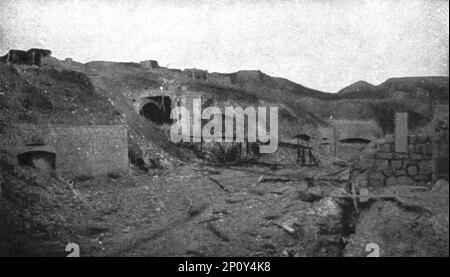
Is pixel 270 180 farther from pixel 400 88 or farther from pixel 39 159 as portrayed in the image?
pixel 400 88

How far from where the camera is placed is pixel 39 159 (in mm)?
10961

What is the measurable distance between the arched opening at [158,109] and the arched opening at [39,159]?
837 centimetres

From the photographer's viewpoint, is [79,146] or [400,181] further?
[79,146]

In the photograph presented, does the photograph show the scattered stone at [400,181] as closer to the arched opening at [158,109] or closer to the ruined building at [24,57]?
the arched opening at [158,109]

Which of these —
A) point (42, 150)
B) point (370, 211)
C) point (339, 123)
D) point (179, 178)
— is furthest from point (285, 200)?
point (339, 123)

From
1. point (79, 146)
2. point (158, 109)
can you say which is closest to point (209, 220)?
point (79, 146)

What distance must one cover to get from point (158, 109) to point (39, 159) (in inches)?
358

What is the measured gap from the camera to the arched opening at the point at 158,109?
1922 cm

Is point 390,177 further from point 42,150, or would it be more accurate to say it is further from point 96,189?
point 42,150

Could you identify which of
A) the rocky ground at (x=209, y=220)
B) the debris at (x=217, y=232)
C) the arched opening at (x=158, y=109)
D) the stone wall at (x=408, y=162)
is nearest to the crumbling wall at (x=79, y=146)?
the rocky ground at (x=209, y=220)

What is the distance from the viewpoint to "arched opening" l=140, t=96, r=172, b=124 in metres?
19.2

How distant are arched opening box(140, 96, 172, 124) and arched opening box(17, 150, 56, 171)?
8366 mm

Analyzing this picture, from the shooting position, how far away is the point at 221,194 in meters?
10.5

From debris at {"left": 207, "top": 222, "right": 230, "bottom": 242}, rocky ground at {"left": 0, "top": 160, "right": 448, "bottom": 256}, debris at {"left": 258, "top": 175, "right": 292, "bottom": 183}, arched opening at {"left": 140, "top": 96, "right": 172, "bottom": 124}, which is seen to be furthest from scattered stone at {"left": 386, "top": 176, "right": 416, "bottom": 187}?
arched opening at {"left": 140, "top": 96, "right": 172, "bottom": 124}
